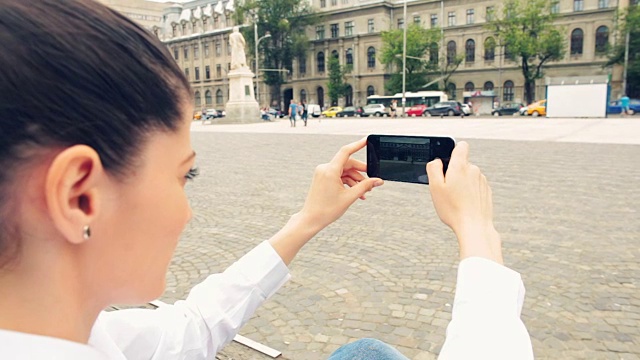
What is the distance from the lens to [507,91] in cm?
5819

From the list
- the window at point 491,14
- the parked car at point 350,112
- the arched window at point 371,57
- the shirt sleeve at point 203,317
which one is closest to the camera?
the shirt sleeve at point 203,317

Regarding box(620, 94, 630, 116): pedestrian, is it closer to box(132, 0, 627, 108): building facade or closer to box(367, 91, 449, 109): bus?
box(132, 0, 627, 108): building facade

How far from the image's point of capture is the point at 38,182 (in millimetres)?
746

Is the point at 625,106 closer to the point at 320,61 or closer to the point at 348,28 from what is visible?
the point at 348,28

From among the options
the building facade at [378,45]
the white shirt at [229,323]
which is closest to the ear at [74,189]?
the white shirt at [229,323]

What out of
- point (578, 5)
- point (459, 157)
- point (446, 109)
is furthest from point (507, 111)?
point (459, 157)

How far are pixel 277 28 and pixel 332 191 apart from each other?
68.1m

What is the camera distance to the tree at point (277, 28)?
66.3 metres

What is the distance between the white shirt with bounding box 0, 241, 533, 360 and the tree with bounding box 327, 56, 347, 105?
2569 inches

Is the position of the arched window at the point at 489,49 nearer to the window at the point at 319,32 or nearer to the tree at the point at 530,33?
the tree at the point at 530,33

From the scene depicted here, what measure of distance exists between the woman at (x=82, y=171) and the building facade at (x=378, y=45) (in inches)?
2279

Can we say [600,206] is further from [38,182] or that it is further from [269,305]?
A: [38,182]

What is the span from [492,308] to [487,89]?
203ft

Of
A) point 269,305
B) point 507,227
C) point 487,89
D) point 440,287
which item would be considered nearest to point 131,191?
point 269,305
